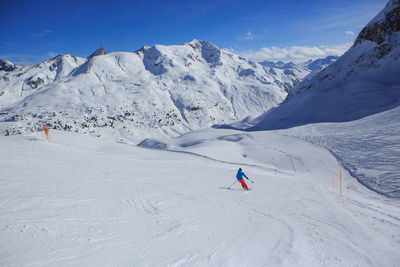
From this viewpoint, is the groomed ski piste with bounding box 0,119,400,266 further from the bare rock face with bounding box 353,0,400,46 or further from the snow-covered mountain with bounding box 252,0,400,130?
the bare rock face with bounding box 353,0,400,46

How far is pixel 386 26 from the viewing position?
72938 millimetres

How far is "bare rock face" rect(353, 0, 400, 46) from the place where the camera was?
71.1 meters

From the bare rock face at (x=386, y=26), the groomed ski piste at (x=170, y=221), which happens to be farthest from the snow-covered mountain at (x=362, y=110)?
the groomed ski piste at (x=170, y=221)

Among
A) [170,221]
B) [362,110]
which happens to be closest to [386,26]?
[362,110]

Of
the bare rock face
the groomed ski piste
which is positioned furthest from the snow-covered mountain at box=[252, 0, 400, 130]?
the groomed ski piste

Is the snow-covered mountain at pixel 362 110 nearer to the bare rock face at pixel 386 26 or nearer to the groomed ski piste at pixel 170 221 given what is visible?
the bare rock face at pixel 386 26

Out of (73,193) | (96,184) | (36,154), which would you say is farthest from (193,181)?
(36,154)

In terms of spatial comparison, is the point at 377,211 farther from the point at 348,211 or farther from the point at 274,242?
the point at 274,242

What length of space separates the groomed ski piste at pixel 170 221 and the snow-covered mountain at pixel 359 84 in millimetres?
49286

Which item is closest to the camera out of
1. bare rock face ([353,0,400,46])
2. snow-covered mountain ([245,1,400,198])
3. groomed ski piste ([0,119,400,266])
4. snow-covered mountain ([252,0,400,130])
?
groomed ski piste ([0,119,400,266])

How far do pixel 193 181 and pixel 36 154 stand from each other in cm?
1204

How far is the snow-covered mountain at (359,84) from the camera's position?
56.8m

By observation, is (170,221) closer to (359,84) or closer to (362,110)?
(362,110)

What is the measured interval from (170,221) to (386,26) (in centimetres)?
9663
